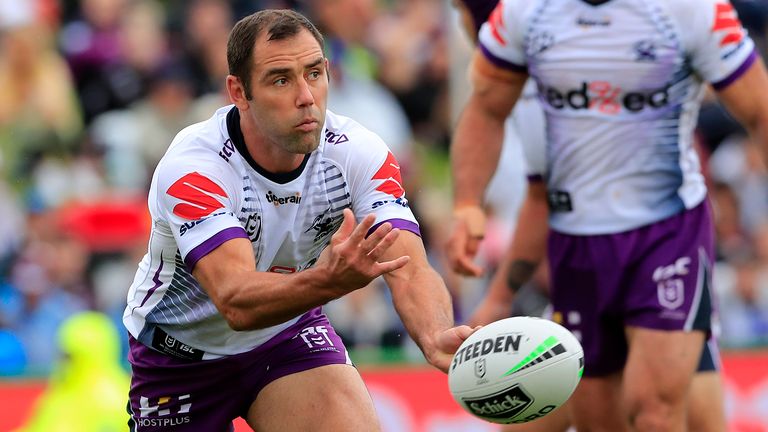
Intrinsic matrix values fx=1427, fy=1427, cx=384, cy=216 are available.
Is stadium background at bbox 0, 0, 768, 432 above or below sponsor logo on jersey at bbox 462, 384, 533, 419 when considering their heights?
below

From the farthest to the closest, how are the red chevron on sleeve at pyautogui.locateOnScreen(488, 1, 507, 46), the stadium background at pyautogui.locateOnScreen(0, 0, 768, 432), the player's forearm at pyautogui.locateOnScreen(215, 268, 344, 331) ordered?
1. the stadium background at pyautogui.locateOnScreen(0, 0, 768, 432)
2. the red chevron on sleeve at pyautogui.locateOnScreen(488, 1, 507, 46)
3. the player's forearm at pyautogui.locateOnScreen(215, 268, 344, 331)

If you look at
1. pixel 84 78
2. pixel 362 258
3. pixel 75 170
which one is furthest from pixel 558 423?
pixel 84 78

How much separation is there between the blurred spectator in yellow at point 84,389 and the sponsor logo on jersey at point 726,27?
17.2 feet

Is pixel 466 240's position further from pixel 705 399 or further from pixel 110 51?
pixel 110 51

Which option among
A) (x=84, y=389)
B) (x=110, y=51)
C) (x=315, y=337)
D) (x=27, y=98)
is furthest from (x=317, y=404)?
(x=110, y=51)

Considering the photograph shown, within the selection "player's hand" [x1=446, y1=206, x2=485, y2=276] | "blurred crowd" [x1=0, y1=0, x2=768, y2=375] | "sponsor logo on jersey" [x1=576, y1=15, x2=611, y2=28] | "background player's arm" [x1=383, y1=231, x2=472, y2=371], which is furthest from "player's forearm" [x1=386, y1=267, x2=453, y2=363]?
"blurred crowd" [x1=0, y1=0, x2=768, y2=375]

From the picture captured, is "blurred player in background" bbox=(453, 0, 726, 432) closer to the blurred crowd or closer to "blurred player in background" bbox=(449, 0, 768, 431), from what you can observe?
"blurred player in background" bbox=(449, 0, 768, 431)

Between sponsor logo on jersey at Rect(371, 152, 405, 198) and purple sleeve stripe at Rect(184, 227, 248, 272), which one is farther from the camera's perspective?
sponsor logo on jersey at Rect(371, 152, 405, 198)

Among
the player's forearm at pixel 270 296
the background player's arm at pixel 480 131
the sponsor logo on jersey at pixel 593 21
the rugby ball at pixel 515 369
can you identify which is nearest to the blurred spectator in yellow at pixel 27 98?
the background player's arm at pixel 480 131

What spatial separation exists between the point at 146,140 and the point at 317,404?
24.1 ft

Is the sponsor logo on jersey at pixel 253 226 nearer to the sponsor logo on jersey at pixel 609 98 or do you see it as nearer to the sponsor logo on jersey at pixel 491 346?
the sponsor logo on jersey at pixel 491 346

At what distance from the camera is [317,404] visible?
5719 mm

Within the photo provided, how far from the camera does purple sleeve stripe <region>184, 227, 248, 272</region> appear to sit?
17.2 feet

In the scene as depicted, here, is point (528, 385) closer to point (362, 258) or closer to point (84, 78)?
point (362, 258)
